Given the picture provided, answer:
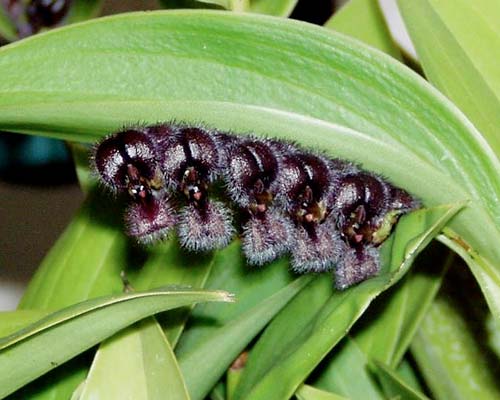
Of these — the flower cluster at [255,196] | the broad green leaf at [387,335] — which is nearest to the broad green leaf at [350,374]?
the broad green leaf at [387,335]

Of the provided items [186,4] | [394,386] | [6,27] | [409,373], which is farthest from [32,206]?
[394,386]

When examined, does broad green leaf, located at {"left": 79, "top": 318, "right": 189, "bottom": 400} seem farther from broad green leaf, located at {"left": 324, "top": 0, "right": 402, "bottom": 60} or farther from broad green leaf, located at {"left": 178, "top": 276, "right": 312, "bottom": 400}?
broad green leaf, located at {"left": 324, "top": 0, "right": 402, "bottom": 60}

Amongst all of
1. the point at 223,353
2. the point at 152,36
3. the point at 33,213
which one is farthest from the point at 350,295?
the point at 33,213

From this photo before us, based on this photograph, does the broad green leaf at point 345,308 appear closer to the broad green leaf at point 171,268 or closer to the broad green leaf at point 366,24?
the broad green leaf at point 171,268

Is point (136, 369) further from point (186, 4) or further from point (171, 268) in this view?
point (186, 4)

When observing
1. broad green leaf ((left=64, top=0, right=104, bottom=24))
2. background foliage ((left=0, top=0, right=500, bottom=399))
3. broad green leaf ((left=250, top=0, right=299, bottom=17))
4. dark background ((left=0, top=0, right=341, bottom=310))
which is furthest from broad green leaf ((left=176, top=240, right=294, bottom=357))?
dark background ((left=0, top=0, right=341, bottom=310))

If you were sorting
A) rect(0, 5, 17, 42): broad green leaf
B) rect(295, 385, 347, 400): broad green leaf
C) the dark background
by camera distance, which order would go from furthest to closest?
the dark background, rect(0, 5, 17, 42): broad green leaf, rect(295, 385, 347, 400): broad green leaf
